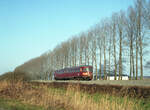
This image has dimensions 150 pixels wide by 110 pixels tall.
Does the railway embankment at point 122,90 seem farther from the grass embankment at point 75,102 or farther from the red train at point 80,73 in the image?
the red train at point 80,73

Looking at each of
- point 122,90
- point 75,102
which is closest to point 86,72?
point 122,90

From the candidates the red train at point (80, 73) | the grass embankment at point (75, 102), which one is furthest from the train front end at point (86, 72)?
the grass embankment at point (75, 102)

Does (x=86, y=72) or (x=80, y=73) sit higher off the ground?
(x=86, y=72)

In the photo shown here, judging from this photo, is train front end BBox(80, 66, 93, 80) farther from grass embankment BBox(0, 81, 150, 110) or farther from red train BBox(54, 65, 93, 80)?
grass embankment BBox(0, 81, 150, 110)

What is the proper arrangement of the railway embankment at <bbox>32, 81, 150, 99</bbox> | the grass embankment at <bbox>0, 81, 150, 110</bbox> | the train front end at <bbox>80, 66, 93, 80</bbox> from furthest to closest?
the train front end at <bbox>80, 66, 93, 80</bbox>, the railway embankment at <bbox>32, 81, 150, 99</bbox>, the grass embankment at <bbox>0, 81, 150, 110</bbox>

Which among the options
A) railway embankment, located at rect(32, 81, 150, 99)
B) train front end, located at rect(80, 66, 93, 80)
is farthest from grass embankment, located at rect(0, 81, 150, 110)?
train front end, located at rect(80, 66, 93, 80)

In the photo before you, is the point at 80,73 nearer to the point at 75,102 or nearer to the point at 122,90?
the point at 122,90

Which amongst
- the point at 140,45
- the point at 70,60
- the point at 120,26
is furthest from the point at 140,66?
the point at 70,60

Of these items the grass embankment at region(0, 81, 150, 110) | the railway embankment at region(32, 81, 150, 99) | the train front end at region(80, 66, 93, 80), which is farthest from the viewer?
the train front end at region(80, 66, 93, 80)

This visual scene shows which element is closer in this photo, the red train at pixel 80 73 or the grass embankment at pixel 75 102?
the grass embankment at pixel 75 102

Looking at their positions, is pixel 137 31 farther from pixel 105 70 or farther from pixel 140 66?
pixel 105 70

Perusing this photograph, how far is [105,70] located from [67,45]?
20.7m

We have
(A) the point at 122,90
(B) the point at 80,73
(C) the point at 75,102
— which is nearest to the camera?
(C) the point at 75,102

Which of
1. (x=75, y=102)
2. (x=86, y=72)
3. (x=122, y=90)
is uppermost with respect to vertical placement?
(x=86, y=72)
